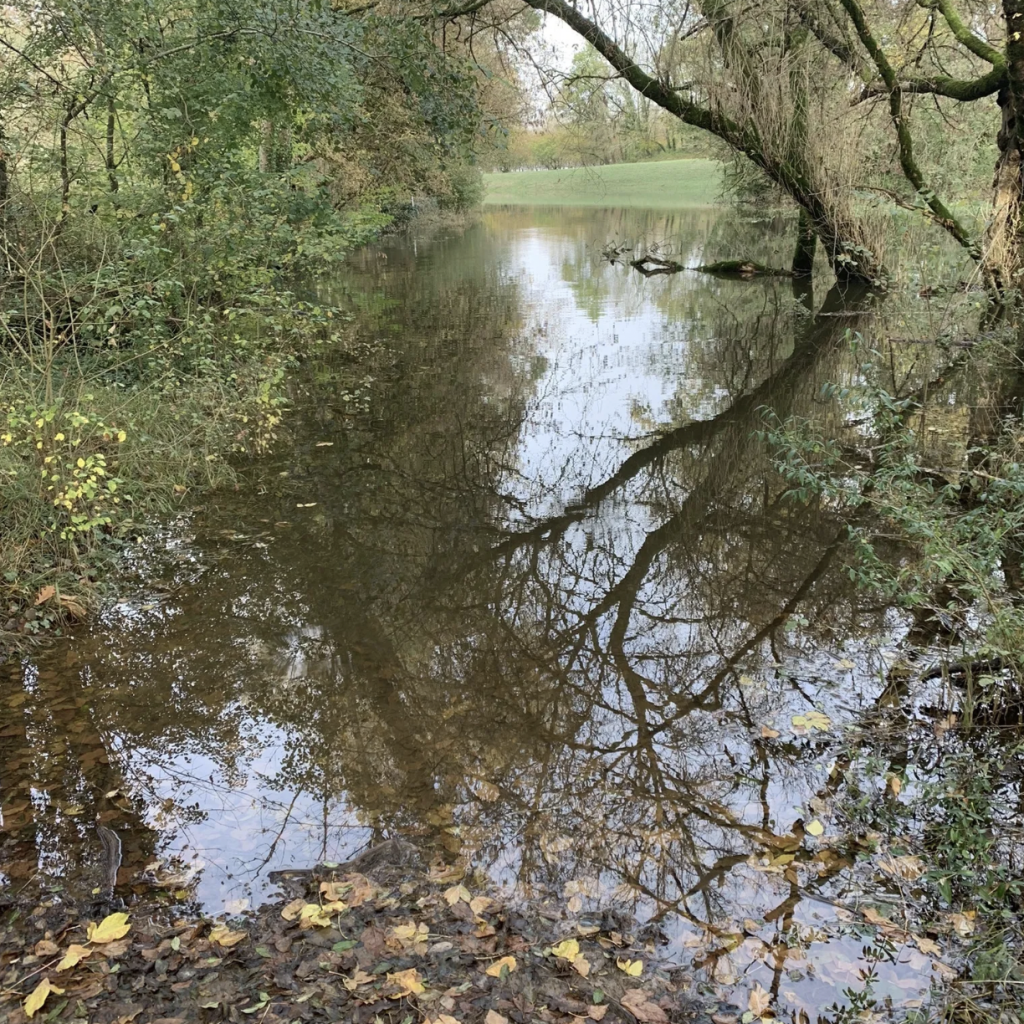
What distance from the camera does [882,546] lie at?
6.65 metres

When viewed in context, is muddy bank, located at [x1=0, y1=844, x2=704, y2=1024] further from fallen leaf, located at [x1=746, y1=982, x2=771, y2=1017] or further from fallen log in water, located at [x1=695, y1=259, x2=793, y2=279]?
fallen log in water, located at [x1=695, y1=259, x2=793, y2=279]

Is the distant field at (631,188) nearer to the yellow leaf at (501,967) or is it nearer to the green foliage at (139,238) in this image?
the green foliage at (139,238)

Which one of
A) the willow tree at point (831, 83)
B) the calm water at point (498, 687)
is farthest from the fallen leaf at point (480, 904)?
the willow tree at point (831, 83)

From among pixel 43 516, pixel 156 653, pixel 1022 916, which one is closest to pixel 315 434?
pixel 43 516

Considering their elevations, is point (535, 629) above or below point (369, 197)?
below

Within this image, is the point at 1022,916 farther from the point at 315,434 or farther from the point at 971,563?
the point at 315,434

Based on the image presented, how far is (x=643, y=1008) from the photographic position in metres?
2.85

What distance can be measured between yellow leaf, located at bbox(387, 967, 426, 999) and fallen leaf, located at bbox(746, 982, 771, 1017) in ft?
3.78

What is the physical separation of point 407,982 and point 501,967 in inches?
13.5

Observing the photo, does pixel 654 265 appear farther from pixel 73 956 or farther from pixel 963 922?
pixel 73 956

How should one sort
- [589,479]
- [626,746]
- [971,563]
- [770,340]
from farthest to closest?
[770,340] → [589,479] → [626,746] → [971,563]

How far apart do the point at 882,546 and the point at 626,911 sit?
4310 mm

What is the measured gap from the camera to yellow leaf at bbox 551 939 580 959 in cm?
305

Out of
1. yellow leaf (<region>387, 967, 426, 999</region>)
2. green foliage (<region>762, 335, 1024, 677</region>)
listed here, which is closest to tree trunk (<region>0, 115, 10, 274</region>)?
green foliage (<region>762, 335, 1024, 677</region>)
